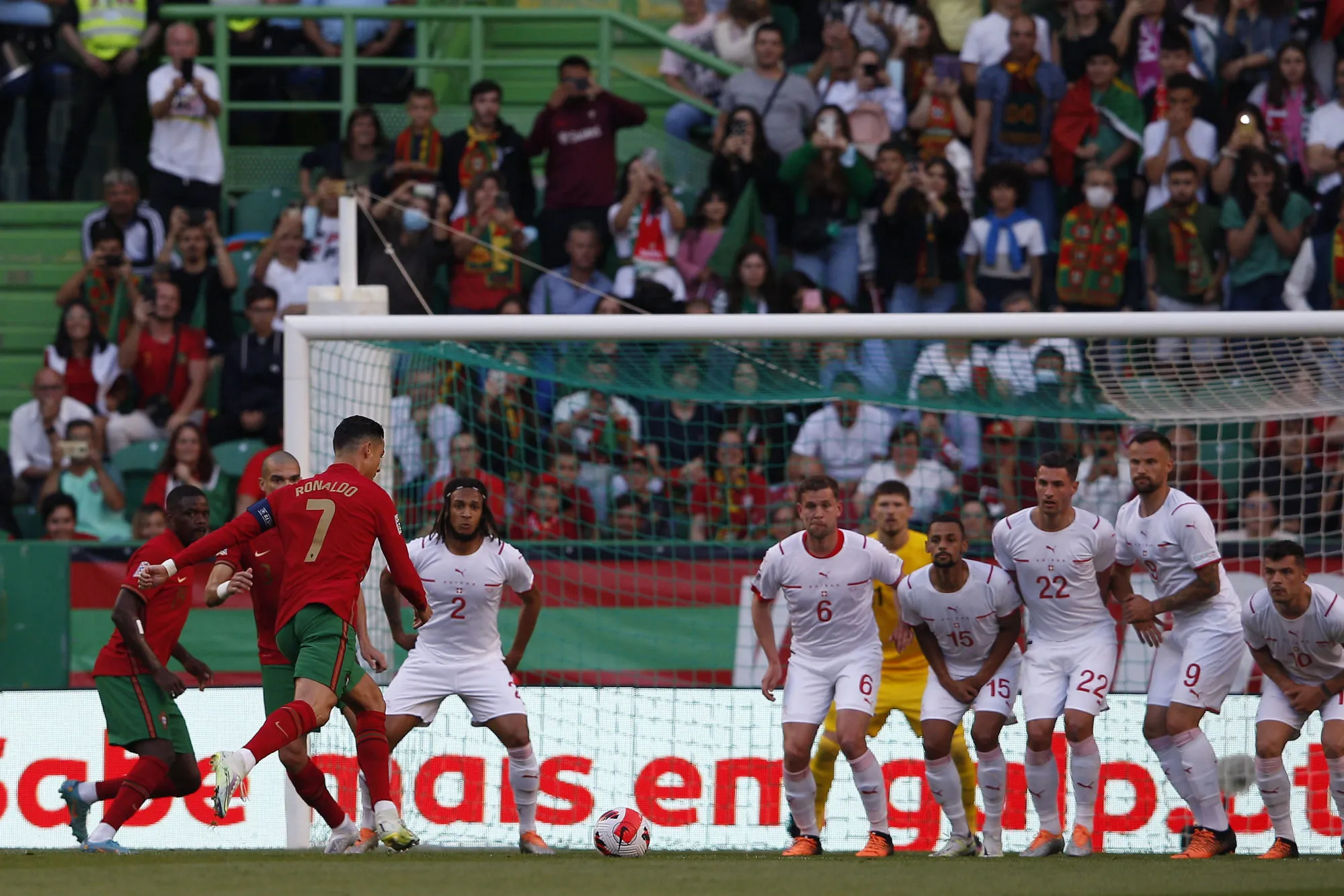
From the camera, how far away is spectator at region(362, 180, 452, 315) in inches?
539

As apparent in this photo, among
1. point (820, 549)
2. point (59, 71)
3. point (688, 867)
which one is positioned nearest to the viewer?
point (688, 867)

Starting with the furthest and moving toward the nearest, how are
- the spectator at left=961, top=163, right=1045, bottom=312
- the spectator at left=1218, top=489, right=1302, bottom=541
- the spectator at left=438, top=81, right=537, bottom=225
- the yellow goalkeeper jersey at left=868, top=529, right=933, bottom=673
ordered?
the spectator at left=438, top=81, right=537, bottom=225 < the spectator at left=961, top=163, right=1045, bottom=312 < the spectator at left=1218, top=489, right=1302, bottom=541 < the yellow goalkeeper jersey at left=868, top=529, right=933, bottom=673

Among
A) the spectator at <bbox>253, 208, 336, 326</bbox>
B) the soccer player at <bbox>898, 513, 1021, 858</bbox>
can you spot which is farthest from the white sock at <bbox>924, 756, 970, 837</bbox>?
the spectator at <bbox>253, 208, 336, 326</bbox>

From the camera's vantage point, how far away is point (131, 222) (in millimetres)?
14461

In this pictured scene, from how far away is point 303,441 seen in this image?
381 inches

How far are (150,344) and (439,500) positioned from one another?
324 centimetres

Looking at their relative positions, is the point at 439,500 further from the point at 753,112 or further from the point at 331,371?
the point at 753,112

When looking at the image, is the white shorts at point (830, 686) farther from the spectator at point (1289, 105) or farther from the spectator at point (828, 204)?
the spectator at point (1289, 105)

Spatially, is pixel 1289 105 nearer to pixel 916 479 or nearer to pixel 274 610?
pixel 916 479

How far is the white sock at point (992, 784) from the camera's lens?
9.12 m

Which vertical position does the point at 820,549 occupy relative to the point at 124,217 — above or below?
below

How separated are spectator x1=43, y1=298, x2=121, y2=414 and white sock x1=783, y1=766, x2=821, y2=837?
6.84 metres

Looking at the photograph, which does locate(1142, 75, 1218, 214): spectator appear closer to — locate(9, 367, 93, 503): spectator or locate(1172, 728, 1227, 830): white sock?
locate(1172, 728, 1227, 830): white sock

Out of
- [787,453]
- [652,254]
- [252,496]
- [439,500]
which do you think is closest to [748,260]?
[652,254]
